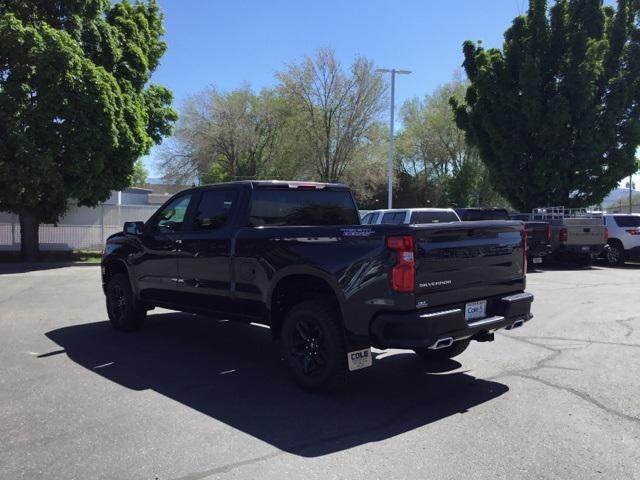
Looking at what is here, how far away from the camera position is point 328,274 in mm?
5148

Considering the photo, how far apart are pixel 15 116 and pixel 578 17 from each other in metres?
22.0

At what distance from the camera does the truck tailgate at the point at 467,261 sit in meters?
4.83

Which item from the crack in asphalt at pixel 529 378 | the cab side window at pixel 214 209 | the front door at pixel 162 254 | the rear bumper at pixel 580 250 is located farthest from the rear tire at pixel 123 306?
the rear bumper at pixel 580 250

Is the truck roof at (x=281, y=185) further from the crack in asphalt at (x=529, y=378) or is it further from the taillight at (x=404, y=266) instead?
the crack in asphalt at (x=529, y=378)

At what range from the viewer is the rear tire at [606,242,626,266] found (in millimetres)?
19656

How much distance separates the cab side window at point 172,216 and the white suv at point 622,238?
17183 mm

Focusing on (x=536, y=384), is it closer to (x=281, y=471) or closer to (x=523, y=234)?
(x=523, y=234)

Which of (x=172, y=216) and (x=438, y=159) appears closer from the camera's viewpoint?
(x=172, y=216)

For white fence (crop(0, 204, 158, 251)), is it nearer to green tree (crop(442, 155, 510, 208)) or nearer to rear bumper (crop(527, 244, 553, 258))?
rear bumper (crop(527, 244, 553, 258))

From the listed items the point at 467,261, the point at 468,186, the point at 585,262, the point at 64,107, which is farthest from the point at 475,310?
the point at 468,186

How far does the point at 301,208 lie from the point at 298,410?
2.47 m

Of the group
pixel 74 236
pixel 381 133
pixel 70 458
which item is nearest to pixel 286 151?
pixel 381 133

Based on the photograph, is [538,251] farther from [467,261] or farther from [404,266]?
[404,266]

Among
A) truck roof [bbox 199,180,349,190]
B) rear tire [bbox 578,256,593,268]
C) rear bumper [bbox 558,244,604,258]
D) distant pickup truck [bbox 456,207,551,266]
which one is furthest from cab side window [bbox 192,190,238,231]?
rear tire [bbox 578,256,593,268]
